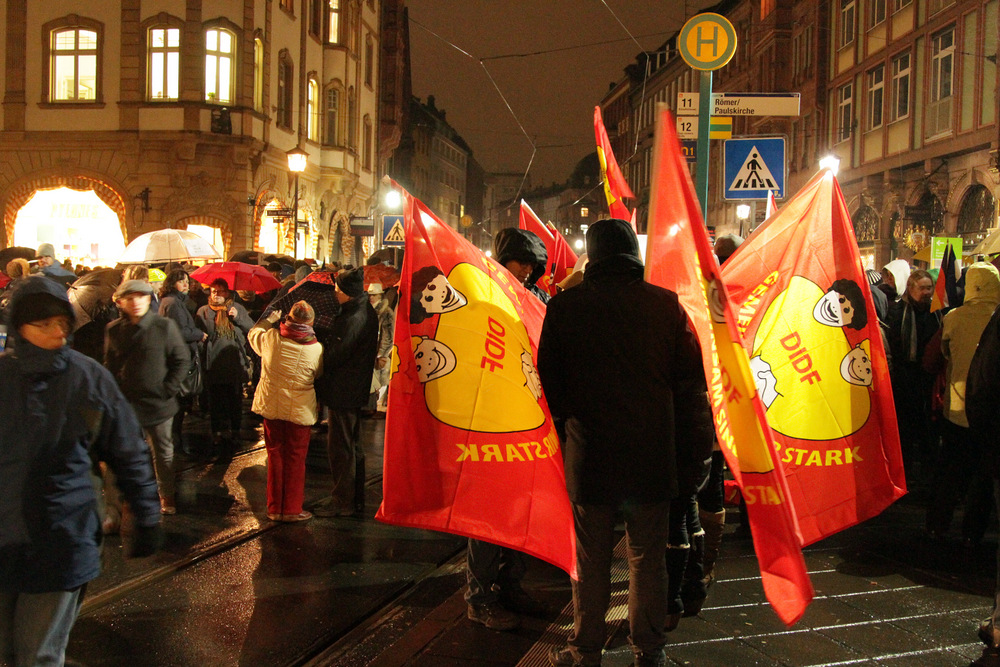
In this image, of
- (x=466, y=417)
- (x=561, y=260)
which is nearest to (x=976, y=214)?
(x=561, y=260)

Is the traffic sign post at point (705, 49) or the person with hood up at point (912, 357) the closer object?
the person with hood up at point (912, 357)

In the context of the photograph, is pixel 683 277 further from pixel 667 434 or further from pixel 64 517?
pixel 64 517

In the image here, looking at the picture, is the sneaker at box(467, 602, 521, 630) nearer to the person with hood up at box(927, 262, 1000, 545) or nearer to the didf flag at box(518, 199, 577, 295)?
the person with hood up at box(927, 262, 1000, 545)

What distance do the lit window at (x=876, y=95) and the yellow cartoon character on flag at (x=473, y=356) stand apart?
89.0 feet

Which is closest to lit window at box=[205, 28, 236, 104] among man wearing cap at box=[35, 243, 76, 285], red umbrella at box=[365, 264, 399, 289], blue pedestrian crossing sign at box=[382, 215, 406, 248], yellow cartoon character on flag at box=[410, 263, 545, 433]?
blue pedestrian crossing sign at box=[382, 215, 406, 248]

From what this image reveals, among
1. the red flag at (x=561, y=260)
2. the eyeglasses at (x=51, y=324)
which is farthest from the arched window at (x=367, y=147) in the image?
the eyeglasses at (x=51, y=324)

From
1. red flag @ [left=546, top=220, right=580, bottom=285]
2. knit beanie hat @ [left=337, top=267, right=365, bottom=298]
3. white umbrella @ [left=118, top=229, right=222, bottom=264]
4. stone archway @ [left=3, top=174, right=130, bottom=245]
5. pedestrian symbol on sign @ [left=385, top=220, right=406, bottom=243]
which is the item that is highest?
stone archway @ [left=3, top=174, right=130, bottom=245]

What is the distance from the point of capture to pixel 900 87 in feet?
88.2

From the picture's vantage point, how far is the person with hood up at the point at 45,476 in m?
3.24

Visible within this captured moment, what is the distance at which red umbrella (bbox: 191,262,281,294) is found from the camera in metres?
11.8

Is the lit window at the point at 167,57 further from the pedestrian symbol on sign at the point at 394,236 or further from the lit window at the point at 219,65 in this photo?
the pedestrian symbol on sign at the point at 394,236

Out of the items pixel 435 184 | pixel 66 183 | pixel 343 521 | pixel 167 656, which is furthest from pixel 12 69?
pixel 435 184

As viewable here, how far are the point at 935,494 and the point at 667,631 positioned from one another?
316 cm

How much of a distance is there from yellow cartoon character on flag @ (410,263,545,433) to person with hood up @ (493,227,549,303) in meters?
0.62
